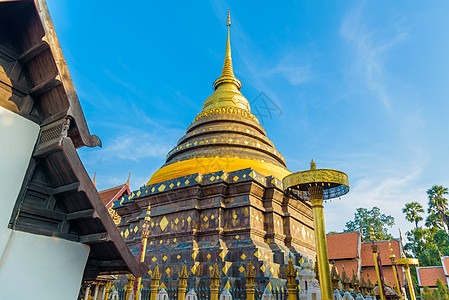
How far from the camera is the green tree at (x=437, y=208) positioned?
43.7 metres

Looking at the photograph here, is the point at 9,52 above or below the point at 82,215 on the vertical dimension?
above

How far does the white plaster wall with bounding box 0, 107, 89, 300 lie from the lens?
392 cm

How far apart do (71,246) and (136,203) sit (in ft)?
35.7

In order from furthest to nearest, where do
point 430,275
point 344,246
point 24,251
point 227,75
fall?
point 430,275, point 344,246, point 227,75, point 24,251

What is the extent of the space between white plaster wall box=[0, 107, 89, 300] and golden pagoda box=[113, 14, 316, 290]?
647 centimetres

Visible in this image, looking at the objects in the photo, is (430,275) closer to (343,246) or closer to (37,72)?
(343,246)

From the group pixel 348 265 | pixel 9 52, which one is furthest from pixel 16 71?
pixel 348 265

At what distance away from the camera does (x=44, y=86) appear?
175 inches

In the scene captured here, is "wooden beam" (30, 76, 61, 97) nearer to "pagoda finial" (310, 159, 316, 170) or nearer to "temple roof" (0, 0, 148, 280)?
"temple roof" (0, 0, 148, 280)

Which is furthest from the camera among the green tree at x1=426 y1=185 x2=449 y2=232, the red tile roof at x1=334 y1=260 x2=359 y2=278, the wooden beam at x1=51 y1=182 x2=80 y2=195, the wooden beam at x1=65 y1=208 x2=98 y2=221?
the green tree at x1=426 y1=185 x2=449 y2=232

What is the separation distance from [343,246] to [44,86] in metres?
27.8

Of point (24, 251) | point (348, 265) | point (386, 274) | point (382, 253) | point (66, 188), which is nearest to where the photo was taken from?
point (24, 251)

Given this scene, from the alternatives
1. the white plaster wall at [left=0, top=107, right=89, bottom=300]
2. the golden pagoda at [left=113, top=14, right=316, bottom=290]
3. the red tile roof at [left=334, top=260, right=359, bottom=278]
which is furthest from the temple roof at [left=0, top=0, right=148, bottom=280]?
the red tile roof at [left=334, top=260, right=359, bottom=278]

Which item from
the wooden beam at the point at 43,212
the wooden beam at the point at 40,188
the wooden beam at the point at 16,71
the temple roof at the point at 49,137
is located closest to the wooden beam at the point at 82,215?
the temple roof at the point at 49,137
